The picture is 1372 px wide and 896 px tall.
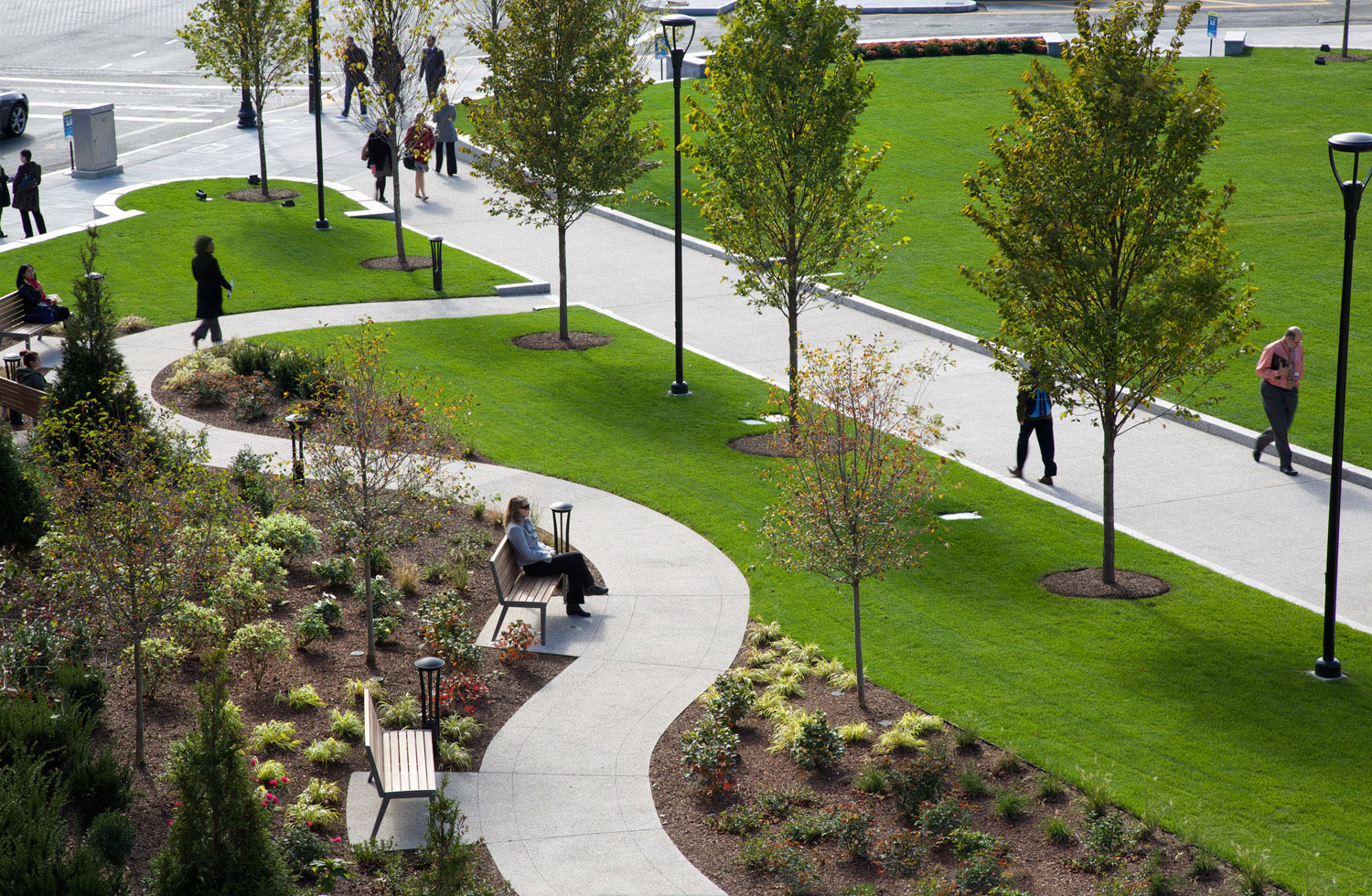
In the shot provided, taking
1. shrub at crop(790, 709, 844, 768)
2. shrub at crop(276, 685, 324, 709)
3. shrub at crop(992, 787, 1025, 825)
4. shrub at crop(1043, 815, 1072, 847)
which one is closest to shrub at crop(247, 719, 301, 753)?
shrub at crop(276, 685, 324, 709)

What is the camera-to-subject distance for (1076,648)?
501 inches

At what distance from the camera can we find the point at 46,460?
35.9 feet

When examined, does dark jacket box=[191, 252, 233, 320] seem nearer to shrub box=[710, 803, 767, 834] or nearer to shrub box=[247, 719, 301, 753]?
shrub box=[247, 719, 301, 753]

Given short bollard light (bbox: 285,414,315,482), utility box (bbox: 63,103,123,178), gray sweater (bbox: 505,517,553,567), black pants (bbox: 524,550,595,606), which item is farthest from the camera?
utility box (bbox: 63,103,123,178)

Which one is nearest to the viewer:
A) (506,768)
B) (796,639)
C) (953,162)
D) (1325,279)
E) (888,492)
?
(506,768)

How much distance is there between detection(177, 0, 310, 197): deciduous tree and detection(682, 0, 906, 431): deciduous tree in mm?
14657

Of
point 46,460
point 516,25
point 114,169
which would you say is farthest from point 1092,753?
point 114,169

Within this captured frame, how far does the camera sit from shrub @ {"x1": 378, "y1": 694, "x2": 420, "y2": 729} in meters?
11.2

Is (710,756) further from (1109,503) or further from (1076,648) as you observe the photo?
(1109,503)

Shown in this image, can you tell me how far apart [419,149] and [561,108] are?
1003cm

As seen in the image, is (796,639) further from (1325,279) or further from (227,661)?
(1325,279)

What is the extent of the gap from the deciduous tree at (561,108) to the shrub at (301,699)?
11.5 meters

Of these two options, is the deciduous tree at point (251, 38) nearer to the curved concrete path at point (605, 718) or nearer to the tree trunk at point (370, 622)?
the curved concrete path at point (605, 718)

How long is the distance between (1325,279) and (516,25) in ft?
47.5
